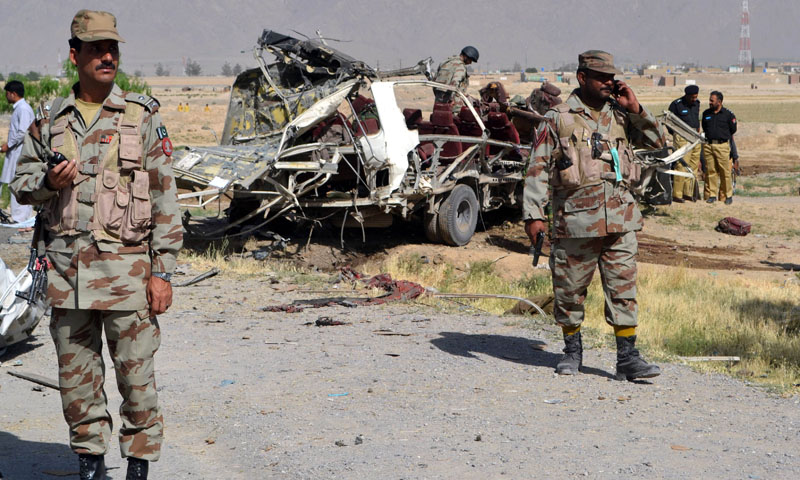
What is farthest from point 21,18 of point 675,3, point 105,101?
point 105,101

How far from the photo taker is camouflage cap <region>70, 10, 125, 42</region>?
3750mm

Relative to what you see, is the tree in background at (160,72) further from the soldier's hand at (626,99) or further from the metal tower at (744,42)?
the soldier's hand at (626,99)

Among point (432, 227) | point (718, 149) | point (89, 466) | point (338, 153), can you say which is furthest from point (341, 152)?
point (718, 149)

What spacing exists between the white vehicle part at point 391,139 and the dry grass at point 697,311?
1008 millimetres

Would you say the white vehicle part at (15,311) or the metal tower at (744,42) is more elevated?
the metal tower at (744,42)

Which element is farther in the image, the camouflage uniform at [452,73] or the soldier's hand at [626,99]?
the camouflage uniform at [452,73]

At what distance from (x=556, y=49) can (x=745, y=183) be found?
147704 mm

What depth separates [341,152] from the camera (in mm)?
10398

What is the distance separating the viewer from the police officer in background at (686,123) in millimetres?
15844

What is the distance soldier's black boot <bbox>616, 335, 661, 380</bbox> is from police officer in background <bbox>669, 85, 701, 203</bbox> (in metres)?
9.68

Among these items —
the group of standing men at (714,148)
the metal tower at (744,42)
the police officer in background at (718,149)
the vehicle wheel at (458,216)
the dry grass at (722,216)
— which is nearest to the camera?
the vehicle wheel at (458,216)

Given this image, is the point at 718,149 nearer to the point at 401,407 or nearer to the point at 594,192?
the point at 594,192

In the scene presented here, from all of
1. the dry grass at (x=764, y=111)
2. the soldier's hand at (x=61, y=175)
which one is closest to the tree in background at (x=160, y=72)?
the dry grass at (x=764, y=111)

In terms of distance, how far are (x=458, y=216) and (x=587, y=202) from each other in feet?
20.1
